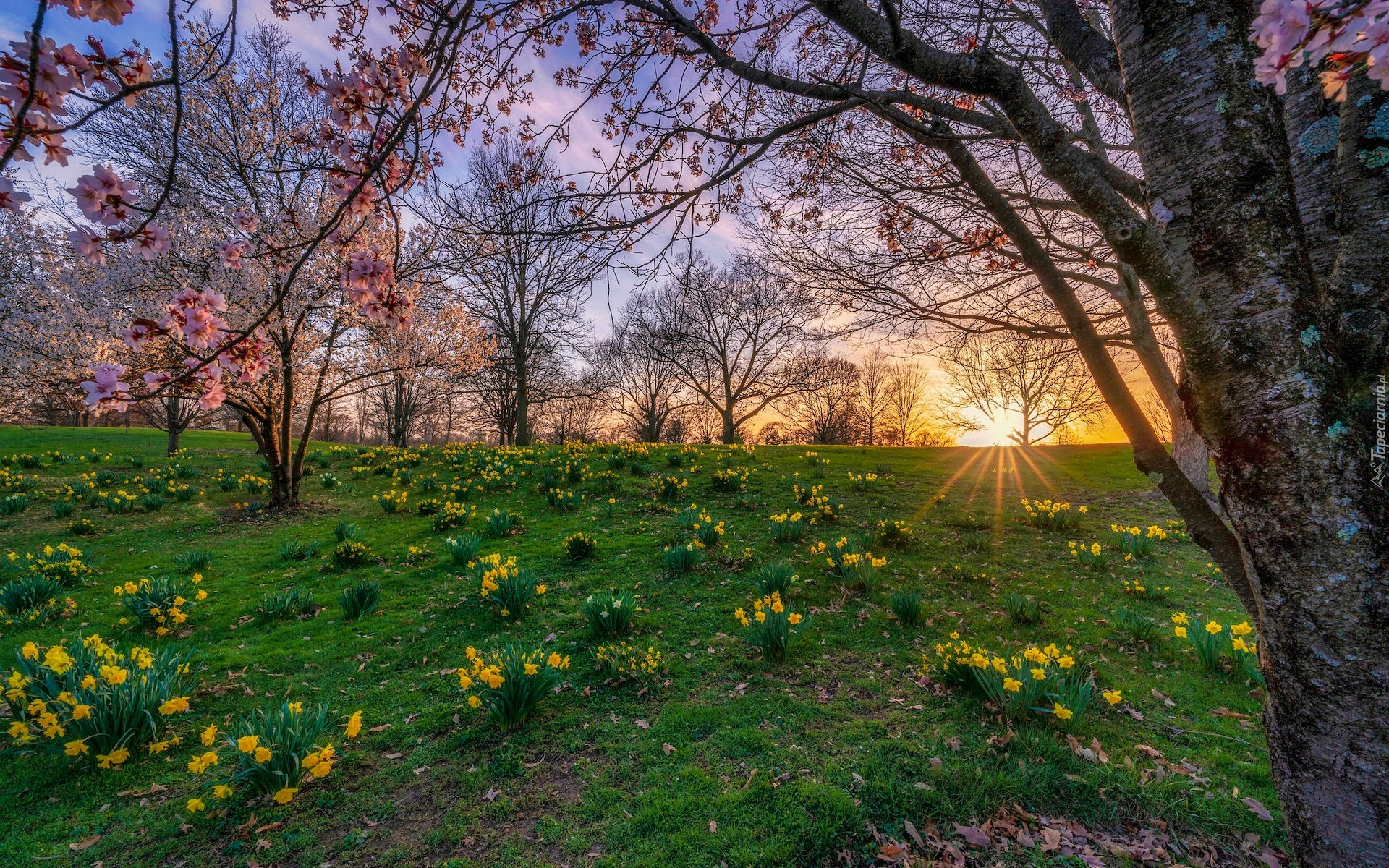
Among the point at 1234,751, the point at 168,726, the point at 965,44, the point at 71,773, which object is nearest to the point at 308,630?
the point at 168,726

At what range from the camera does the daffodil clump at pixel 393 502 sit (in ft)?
27.4

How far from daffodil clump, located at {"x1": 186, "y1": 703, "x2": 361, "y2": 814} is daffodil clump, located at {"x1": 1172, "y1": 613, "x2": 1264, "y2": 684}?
19.1ft

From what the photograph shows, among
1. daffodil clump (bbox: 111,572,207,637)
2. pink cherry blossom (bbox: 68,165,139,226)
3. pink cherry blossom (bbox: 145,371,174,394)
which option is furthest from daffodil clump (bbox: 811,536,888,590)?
daffodil clump (bbox: 111,572,207,637)

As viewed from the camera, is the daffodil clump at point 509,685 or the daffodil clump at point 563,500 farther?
the daffodil clump at point 563,500

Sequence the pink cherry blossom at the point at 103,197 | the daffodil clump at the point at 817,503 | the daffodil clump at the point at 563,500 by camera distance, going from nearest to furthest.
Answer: the pink cherry blossom at the point at 103,197
the daffodil clump at the point at 817,503
the daffodil clump at the point at 563,500

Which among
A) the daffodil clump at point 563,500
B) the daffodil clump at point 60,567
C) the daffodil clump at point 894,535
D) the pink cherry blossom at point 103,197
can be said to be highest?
the pink cherry blossom at point 103,197

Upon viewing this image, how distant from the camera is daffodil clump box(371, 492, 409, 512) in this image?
8.35 metres

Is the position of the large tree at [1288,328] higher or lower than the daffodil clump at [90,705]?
higher

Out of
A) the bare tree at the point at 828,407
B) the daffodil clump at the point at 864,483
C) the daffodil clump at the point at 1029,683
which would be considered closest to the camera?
the daffodil clump at the point at 1029,683

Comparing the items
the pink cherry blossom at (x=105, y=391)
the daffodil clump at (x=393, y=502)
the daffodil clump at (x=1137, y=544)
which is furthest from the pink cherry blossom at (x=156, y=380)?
the daffodil clump at (x=1137, y=544)

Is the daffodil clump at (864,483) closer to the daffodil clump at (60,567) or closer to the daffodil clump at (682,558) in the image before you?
the daffodil clump at (682,558)

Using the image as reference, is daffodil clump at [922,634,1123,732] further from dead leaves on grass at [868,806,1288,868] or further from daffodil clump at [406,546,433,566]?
daffodil clump at [406,546,433,566]

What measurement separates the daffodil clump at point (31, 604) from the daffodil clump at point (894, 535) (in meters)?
8.68

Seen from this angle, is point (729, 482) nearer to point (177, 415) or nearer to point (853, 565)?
point (853, 565)
